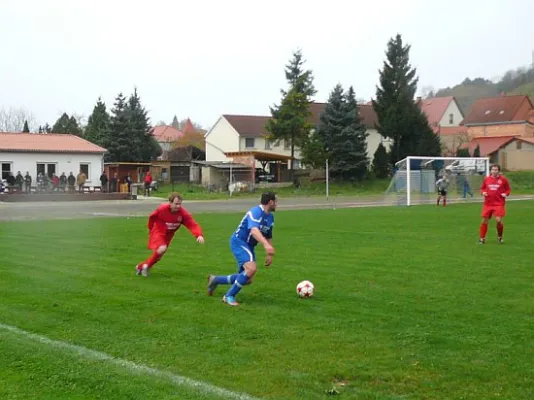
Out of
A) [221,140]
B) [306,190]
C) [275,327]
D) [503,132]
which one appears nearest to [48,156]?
[306,190]

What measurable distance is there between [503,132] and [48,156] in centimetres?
5192

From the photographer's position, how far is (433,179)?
43750mm

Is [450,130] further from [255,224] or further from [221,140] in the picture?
[255,224]

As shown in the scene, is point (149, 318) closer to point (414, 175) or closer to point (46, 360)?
point (46, 360)

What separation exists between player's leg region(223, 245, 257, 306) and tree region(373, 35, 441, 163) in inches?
2271

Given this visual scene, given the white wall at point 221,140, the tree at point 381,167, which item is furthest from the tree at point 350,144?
the white wall at point 221,140

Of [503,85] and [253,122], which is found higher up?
[253,122]

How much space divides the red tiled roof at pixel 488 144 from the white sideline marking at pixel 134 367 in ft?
227

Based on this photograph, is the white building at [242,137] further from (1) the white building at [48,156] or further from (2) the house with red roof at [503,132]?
(1) the white building at [48,156]

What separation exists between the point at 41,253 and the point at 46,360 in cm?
910

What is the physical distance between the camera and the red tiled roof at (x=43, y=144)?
172 feet

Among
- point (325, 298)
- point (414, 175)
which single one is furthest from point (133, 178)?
point (325, 298)

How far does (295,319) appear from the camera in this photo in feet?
26.8

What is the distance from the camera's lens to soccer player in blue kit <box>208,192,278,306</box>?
29.3ft
